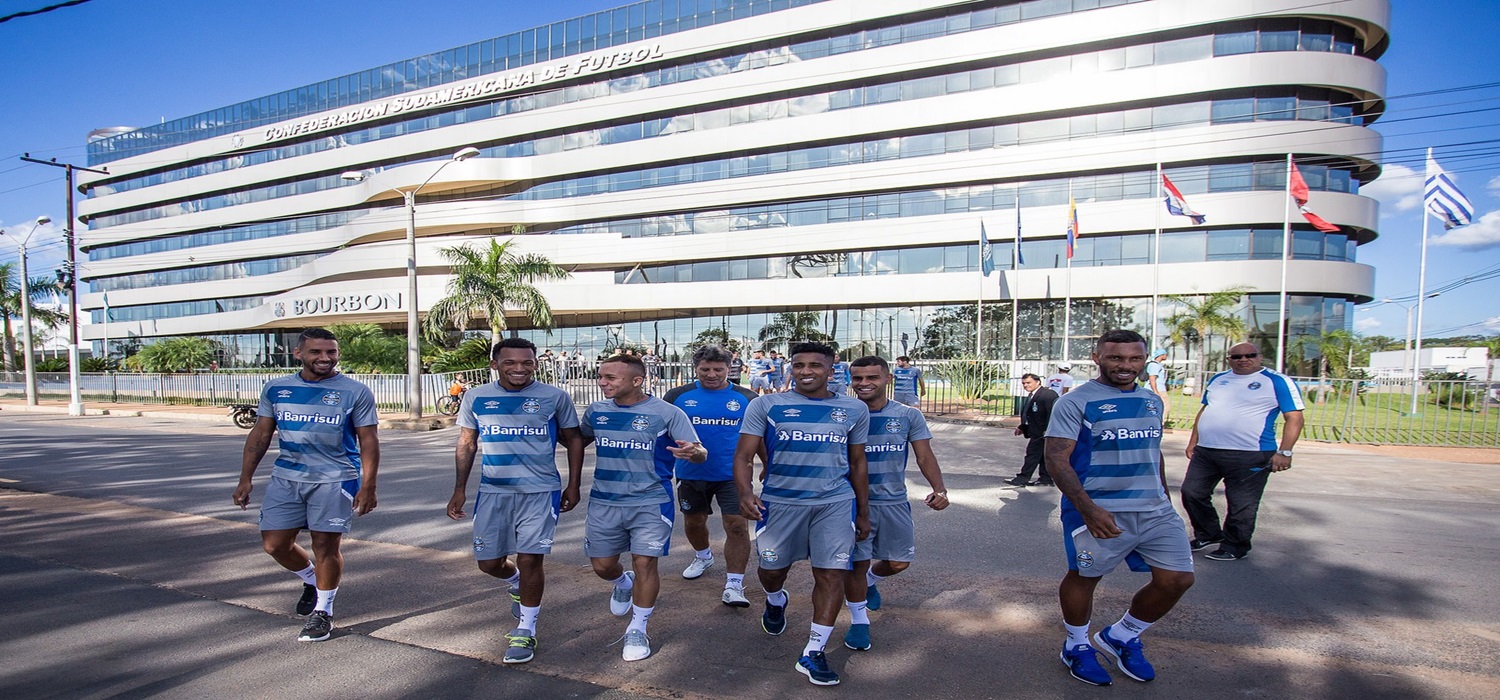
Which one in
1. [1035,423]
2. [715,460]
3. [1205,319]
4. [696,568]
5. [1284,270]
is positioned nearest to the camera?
[715,460]

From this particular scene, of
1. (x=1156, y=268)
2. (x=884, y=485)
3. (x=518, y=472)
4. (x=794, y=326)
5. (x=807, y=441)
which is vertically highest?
(x=1156, y=268)

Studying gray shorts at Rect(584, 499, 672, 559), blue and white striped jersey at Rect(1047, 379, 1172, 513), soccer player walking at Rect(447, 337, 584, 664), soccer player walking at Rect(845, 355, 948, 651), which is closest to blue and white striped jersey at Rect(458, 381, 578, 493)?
soccer player walking at Rect(447, 337, 584, 664)

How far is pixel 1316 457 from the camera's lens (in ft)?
42.0

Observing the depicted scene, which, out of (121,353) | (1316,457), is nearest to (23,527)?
(1316,457)

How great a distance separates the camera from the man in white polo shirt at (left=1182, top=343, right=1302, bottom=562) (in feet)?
18.5

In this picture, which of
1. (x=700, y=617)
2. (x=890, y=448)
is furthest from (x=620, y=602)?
(x=890, y=448)

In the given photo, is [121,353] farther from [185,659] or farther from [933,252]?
[185,659]

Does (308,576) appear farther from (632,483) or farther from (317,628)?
(632,483)

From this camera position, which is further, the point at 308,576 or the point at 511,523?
the point at 308,576

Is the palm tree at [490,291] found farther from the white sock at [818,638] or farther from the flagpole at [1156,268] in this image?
the white sock at [818,638]

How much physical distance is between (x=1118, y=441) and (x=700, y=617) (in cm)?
262

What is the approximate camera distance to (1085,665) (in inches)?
142

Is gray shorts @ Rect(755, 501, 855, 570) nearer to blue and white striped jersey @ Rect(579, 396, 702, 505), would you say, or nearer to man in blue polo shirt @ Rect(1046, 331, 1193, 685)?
blue and white striped jersey @ Rect(579, 396, 702, 505)

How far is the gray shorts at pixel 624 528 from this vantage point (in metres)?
3.99
